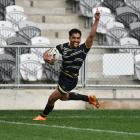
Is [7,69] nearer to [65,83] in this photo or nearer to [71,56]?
[65,83]

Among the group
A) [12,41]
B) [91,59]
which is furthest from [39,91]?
[12,41]

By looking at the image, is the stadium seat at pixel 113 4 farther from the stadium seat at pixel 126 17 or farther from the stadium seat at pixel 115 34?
the stadium seat at pixel 115 34

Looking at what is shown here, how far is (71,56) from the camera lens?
13.6m

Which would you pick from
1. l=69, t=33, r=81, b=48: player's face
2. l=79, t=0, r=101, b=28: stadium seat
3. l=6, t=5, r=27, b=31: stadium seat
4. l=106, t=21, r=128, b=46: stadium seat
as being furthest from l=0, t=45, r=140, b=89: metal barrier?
l=79, t=0, r=101, b=28: stadium seat

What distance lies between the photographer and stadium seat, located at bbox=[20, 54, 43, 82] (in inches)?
682

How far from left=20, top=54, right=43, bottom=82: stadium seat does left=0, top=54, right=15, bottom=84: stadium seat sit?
24 cm

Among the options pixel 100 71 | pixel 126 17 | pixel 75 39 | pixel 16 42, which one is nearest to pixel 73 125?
pixel 75 39

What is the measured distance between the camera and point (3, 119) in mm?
14188

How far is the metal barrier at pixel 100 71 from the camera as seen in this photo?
56.5ft

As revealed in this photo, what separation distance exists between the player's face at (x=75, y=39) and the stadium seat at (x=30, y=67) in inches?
156

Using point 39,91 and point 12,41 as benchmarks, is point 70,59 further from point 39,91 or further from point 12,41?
point 12,41

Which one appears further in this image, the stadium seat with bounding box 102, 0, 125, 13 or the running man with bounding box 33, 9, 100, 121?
A: the stadium seat with bounding box 102, 0, 125, 13

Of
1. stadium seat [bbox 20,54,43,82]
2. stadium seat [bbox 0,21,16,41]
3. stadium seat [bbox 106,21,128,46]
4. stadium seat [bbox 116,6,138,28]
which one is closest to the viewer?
stadium seat [bbox 20,54,43,82]

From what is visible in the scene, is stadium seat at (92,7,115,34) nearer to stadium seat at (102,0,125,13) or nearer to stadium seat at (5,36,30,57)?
stadium seat at (102,0,125,13)
